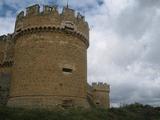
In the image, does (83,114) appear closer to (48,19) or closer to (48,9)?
(48,19)

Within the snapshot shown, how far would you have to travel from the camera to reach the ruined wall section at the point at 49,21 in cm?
1820

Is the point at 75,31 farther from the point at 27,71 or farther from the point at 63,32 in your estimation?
the point at 27,71

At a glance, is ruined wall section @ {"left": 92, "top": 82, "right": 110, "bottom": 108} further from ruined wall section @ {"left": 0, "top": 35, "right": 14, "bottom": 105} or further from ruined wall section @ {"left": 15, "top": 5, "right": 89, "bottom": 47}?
ruined wall section @ {"left": 15, "top": 5, "right": 89, "bottom": 47}

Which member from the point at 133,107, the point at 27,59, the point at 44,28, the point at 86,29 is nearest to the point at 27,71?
the point at 27,59

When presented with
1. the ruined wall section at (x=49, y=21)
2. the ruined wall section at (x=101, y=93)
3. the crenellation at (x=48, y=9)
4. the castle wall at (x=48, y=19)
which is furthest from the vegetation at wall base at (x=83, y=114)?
the ruined wall section at (x=101, y=93)

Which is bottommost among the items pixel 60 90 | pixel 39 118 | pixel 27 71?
pixel 39 118

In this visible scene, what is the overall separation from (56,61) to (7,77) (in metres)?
7.03

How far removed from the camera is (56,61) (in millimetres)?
17859

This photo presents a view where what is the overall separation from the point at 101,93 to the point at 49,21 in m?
18.7

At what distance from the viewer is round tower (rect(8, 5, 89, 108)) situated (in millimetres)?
17391

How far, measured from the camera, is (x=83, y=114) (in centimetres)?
1534

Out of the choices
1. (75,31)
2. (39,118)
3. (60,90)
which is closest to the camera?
(39,118)

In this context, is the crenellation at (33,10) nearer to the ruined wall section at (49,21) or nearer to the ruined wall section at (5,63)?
the ruined wall section at (49,21)

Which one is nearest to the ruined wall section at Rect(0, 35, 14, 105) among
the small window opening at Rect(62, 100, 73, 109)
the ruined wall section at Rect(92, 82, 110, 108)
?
A: the small window opening at Rect(62, 100, 73, 109)
